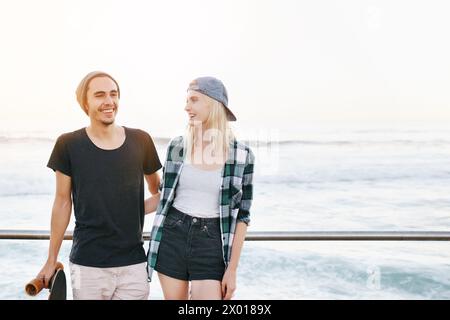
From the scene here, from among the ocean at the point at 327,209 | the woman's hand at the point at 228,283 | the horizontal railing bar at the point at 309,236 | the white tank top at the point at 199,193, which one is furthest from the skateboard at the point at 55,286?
the ocean at the point at 327,209

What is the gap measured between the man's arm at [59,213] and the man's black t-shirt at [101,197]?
2cm

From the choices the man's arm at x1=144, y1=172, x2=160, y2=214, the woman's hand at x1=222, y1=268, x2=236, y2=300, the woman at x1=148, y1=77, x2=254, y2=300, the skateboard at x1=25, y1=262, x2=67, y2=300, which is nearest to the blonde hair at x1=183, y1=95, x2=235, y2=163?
the woman at x1=148, y1=77, x2=254, y2=300

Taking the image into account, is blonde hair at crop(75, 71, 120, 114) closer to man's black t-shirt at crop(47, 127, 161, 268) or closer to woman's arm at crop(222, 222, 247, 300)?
man's black t-shirt at crop(47, 127, 161, 268)

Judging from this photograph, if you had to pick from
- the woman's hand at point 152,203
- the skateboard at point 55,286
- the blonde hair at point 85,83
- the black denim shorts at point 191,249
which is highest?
the blonde hair at point 85,83

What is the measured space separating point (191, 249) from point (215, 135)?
459mm

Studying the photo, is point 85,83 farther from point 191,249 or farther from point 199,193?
point 191,249

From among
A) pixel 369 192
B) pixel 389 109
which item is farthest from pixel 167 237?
pixel 389 109

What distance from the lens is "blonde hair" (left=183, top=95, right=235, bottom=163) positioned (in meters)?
2.05

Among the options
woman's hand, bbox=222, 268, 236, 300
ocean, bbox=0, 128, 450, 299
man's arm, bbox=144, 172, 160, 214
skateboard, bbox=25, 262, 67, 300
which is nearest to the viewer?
skateboard, bbox=25, 262, 67, 300

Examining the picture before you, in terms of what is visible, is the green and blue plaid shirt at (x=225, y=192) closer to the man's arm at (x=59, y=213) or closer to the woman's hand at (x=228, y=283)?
the woman's hand at (x=228, y=283)

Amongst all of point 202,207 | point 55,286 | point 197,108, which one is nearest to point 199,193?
point 202,207

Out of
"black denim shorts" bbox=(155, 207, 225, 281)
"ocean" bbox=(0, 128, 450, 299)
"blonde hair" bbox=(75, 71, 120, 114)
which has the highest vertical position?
"blonde hair" bbox=(75, 71, 120, 114)

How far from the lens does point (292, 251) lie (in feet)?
41.2

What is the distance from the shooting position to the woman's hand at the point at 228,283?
1.98m
